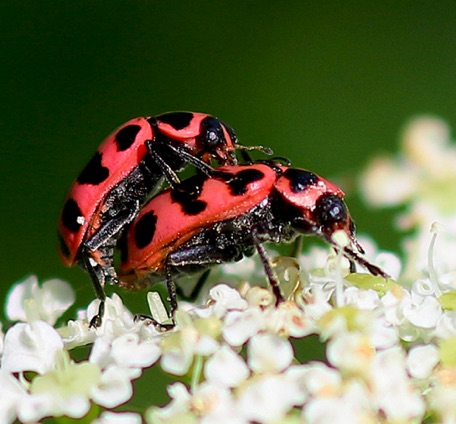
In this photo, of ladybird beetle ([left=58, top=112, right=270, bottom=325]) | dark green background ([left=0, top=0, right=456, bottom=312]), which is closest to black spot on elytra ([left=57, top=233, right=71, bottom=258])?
ladybird beetle ([left=58, top=112, right=270, bottom=325])

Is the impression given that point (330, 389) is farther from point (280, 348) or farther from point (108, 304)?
point (108, 304)

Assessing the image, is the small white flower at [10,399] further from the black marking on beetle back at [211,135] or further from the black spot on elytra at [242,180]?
the black marking on beetle back at [211,135]

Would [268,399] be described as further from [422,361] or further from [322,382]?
[422,361]

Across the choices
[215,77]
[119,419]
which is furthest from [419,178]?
[119,419]

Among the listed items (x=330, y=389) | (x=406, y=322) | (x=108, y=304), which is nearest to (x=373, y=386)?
(x=330, y=389)

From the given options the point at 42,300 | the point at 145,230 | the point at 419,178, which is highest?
the point at 145,230

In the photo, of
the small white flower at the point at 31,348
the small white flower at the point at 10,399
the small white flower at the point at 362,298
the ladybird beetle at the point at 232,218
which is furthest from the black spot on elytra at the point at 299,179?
the small white flower at the point at 10,399
